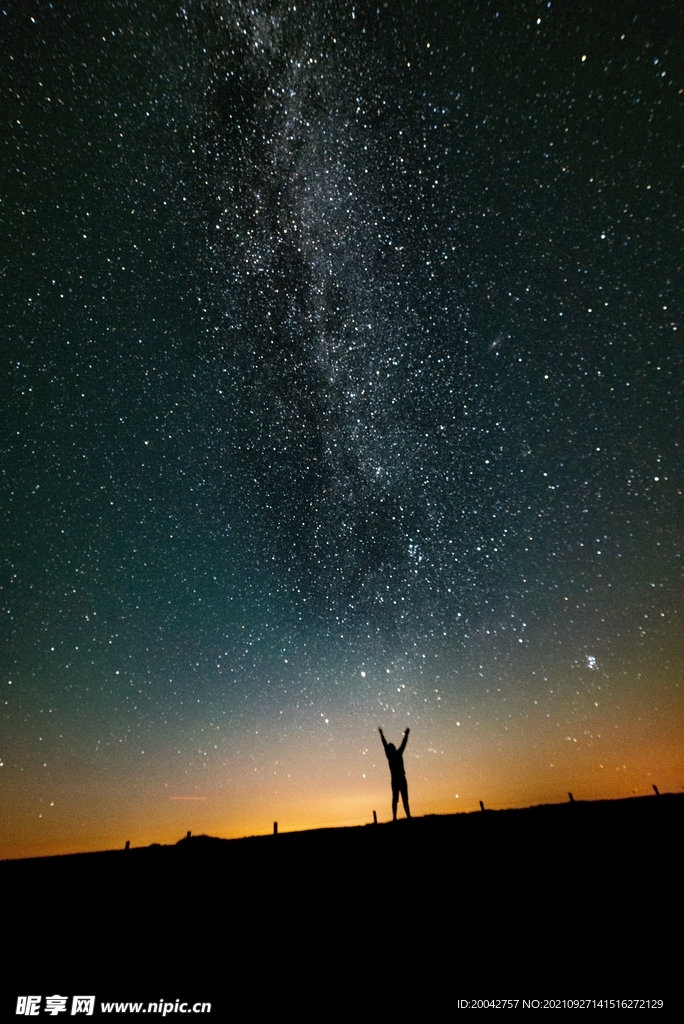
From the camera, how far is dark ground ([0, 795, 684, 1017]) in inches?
178

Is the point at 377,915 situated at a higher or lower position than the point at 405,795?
lower

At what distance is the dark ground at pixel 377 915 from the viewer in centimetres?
453

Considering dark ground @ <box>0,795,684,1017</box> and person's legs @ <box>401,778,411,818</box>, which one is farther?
person's legs @ <box>401,778,411,818</box>

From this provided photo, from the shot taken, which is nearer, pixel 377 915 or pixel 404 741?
pixel 377 915

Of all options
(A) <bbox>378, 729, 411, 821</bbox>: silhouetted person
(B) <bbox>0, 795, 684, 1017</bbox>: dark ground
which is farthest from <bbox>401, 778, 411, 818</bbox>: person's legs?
(B) <bbox>0, 795, 684, 1017</bbox>: dark ground

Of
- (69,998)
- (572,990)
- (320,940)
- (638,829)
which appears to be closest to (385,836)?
(320,940)

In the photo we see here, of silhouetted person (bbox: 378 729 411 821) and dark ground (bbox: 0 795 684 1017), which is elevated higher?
silhouetted person (bbox: 378 729 411 821)

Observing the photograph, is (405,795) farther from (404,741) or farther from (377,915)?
(377,915)

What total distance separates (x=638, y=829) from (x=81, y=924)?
787 centimetres

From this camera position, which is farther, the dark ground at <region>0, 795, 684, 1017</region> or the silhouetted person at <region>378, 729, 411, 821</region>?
the silhouetted person at <region>378, 729, 411, 821</region>

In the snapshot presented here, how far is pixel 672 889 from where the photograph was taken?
5.13m

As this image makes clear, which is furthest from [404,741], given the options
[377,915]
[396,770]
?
[377,915]

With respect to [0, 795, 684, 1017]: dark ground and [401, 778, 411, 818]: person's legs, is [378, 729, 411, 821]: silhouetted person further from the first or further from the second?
[0, 795, 684, 1017]: dark ground

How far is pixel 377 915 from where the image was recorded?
→ 5250 millimetres
